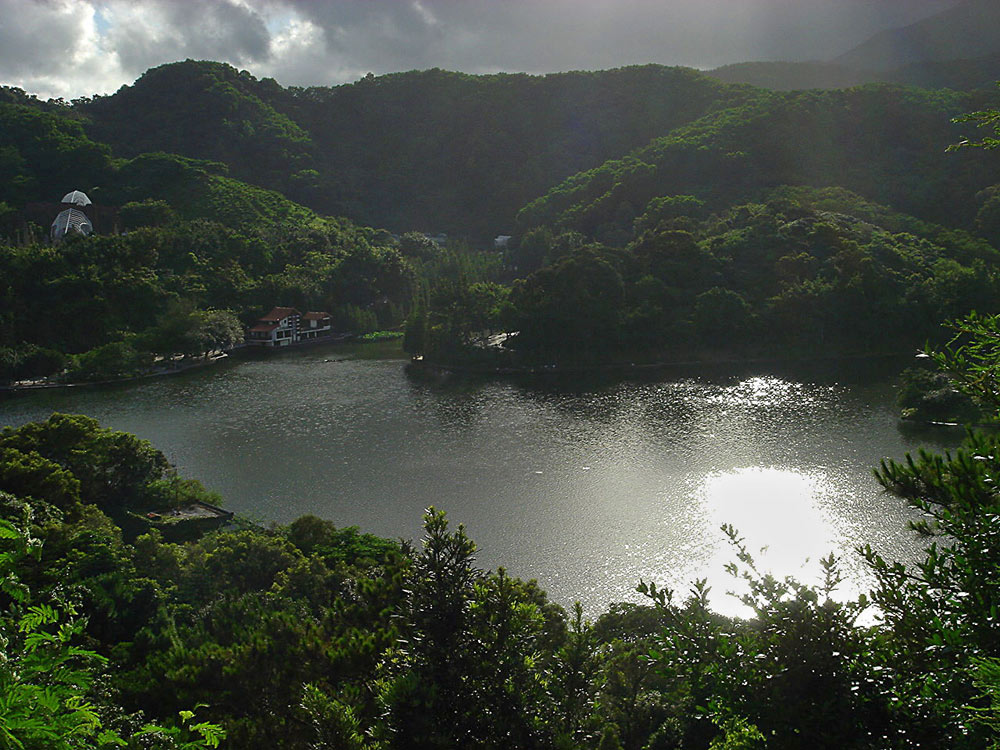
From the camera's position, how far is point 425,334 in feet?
102

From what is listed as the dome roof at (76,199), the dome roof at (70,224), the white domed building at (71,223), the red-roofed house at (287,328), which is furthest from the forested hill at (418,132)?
the red-roofed house at (287,328)

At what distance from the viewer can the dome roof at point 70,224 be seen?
43547 millimetres

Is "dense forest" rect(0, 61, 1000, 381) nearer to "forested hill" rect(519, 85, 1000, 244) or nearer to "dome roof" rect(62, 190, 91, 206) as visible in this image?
"forested hill" rect(519, 85, 1000, 244)

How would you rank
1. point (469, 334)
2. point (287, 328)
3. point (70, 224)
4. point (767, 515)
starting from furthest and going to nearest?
point (70, 224) < point (287, 328) < point (469, 334) < point (767, 515)

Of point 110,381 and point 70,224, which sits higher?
point 70,224

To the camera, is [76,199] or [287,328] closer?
[287,328]

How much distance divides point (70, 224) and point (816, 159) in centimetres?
4629

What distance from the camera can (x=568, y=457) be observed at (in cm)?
1822

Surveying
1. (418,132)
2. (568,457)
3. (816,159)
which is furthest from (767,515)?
(418,132)

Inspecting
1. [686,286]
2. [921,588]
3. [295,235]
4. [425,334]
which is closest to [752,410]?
[686,286]

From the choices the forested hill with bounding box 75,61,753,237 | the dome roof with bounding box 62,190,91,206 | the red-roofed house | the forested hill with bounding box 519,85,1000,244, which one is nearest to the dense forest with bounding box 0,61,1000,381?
the forested hill with bounding box 519,85,1000,244

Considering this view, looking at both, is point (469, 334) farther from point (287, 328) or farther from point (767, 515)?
point (767, 515)

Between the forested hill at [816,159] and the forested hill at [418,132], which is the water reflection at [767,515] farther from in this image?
the forested hill at [418,132]

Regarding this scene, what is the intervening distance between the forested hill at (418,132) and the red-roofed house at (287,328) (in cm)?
2620
